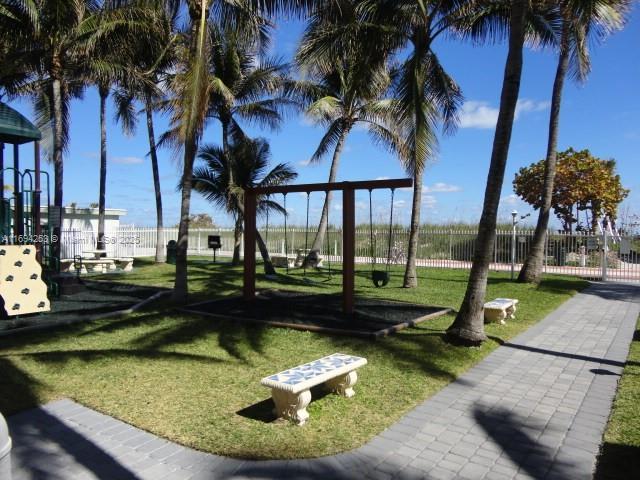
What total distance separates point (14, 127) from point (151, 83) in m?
7.42

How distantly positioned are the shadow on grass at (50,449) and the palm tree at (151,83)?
1181 centimetres

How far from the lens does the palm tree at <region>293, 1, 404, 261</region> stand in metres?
10.5

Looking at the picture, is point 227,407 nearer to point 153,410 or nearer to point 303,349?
point 153,410

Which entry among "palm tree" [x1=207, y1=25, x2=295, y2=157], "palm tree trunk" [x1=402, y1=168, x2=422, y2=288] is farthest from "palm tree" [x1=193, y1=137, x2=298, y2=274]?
"palm tree trunk" [x1=402, y1=168, x2=422, y2=288]

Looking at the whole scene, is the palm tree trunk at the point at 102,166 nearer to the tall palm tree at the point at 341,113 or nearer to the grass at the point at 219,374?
the tall palm tree at the point at 341,113

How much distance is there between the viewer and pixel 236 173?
18.7 meters

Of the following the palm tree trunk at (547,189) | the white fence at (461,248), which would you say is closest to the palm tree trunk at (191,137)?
the white fence at (461,248)

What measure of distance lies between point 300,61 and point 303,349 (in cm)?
696

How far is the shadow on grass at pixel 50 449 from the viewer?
137 inches

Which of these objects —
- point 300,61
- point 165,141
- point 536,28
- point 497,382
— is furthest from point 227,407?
point 165,141

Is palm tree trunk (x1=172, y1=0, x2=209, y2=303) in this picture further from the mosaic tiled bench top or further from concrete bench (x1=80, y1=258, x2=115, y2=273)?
concrete bench (x1=80, y1=258, x2=115, y2=273)

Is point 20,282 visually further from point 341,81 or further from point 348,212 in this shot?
point 341,81

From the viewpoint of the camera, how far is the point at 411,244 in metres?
13.1

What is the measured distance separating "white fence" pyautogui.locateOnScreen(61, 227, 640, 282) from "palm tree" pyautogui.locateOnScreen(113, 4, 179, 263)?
3.35 m
